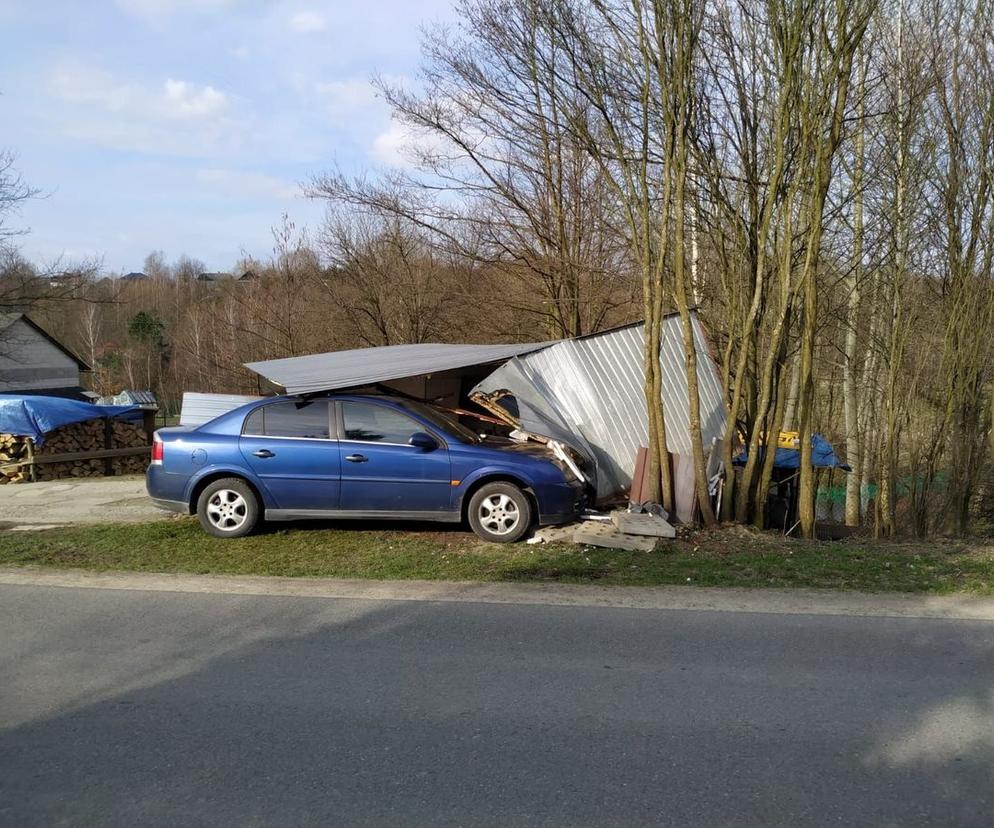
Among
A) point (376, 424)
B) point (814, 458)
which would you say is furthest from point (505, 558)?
point (814, 458)

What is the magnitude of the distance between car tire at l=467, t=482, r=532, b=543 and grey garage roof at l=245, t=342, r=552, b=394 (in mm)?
1883

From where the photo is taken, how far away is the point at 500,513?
9.23 meters

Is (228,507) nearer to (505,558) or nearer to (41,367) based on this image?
(505,558)

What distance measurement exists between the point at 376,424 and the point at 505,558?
6.85 ft

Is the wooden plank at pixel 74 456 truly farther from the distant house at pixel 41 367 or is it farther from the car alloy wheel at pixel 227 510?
the distant house at pixel 41 367

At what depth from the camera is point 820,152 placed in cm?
984

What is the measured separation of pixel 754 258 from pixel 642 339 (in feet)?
5.86

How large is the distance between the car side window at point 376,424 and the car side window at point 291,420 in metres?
0.25

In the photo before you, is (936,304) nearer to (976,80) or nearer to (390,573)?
(976,80)

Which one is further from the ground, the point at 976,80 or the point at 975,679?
the point at 976,80

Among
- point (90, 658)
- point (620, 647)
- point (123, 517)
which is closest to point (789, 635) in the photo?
point (620, 647)

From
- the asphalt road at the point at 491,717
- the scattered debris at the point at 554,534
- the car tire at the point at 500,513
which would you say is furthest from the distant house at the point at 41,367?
the asphalt road at the point at 491,717

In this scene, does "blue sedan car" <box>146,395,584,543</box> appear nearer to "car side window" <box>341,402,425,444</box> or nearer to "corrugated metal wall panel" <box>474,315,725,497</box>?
"car side window" <box>341,402,425,444</box>

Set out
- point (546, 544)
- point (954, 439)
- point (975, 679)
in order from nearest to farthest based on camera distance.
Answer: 1. point (975, 679)
2. point (546, 544)
3. point (954, 439)
